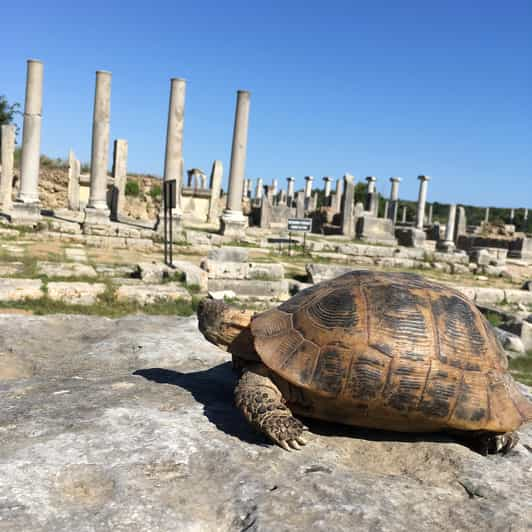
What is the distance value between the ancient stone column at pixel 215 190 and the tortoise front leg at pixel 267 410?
3070 cm

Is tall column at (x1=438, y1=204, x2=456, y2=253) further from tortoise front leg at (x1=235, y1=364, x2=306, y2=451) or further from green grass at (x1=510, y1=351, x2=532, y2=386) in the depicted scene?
tortoise front leg at (x1=235, y1=364, x2=306, y2=451)

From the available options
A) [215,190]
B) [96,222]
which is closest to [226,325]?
[96,222]

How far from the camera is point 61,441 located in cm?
307

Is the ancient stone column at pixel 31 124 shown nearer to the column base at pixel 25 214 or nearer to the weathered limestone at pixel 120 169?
the column base at pixel 25 214

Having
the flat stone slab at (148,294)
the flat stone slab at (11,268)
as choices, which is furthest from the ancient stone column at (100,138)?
the flat stone slab at (148,294)

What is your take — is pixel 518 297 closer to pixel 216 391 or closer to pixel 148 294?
pixel 148 294

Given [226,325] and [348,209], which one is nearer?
[226,325]

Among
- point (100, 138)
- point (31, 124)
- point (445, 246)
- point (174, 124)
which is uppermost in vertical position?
point (174, 124)

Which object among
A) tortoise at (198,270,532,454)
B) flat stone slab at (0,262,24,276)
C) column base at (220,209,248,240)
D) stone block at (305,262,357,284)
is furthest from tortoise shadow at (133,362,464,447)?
column base at (220,209,248,240)

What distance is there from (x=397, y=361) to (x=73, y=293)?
7.02 meters

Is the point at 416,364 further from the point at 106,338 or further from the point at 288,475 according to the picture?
the point at 106,338

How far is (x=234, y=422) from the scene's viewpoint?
3578 mm

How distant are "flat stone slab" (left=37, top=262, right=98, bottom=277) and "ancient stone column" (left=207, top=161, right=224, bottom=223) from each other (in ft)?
72.8

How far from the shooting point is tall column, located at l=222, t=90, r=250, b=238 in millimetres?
23031
